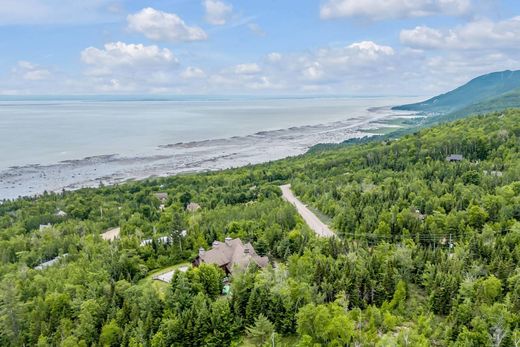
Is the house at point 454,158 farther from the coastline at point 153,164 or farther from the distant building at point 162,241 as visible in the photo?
the distant building at point 162,241

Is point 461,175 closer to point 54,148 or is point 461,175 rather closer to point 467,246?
point 467,246

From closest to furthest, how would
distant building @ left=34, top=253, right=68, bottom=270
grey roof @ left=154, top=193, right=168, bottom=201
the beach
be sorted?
distant building @ left=34, top=253, right=68, bottom=270, grey roof @ left=154, top=193, right=168, bottom=201, the beach

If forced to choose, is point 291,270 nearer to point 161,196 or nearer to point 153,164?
point 161,196

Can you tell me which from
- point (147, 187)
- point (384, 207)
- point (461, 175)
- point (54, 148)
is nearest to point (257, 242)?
point (384, 207)

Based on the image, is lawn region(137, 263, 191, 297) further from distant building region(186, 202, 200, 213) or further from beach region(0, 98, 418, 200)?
beach region(0, 98, 418, 200)

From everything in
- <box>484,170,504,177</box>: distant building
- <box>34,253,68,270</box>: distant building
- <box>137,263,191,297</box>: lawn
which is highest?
<box>484,170,504,177</box>: distant building

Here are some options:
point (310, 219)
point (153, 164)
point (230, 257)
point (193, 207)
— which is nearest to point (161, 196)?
point (193, 207)

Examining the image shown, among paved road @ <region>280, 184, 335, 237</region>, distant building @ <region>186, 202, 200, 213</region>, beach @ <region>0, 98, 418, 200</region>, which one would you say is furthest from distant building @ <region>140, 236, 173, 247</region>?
beach @ <region>0, 98, 418, 200</region>
